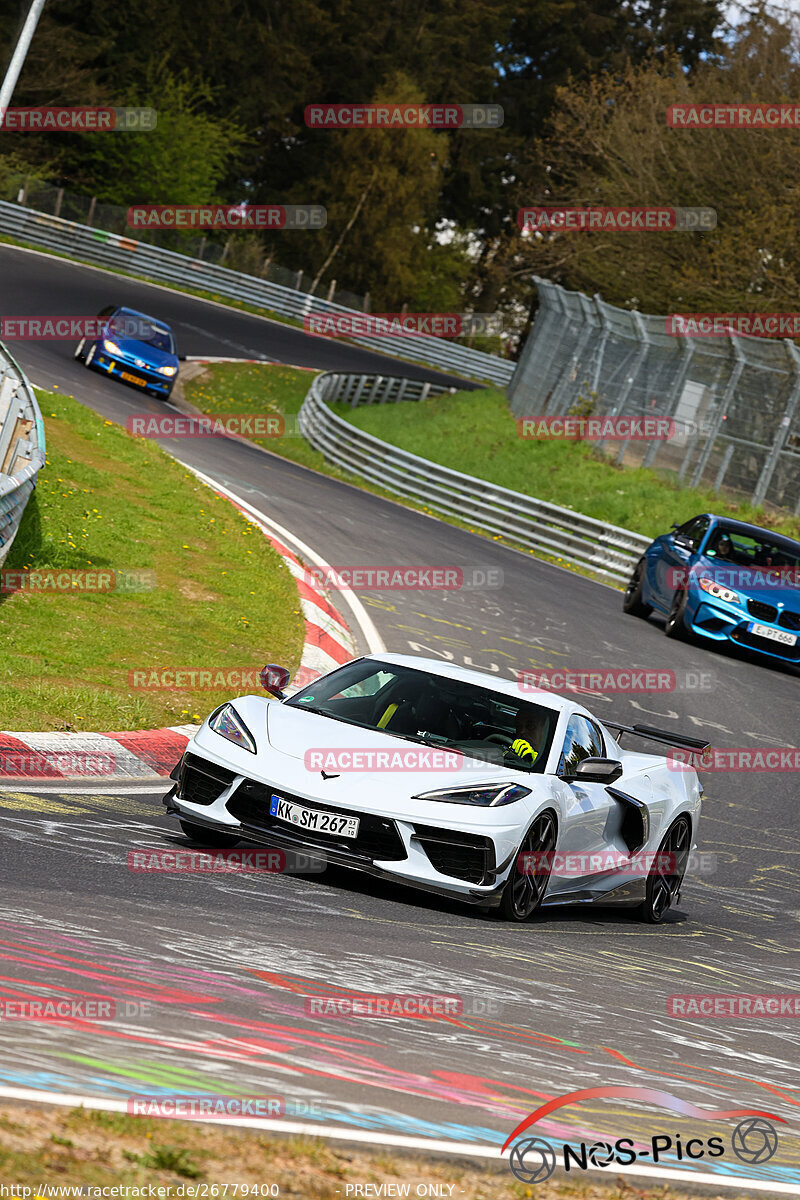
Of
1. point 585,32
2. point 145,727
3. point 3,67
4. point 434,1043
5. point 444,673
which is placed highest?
point 585,32

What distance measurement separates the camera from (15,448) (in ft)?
48.1

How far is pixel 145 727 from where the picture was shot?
33.0 ft

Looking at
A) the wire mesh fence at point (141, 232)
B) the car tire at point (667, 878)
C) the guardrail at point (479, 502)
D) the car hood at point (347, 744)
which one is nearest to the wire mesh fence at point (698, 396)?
the guardrail at point (479, 502)

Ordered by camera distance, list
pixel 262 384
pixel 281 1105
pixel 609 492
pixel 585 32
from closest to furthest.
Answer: pixel 281 1105
pixel 609 492
pixel 262 384
pixel 585 32

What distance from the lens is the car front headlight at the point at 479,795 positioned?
23.9 feet

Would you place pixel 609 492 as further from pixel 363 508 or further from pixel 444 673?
pixel 444 673

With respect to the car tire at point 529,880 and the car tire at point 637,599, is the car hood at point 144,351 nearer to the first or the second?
the car tire at point 637,599

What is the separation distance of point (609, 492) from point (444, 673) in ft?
70.6

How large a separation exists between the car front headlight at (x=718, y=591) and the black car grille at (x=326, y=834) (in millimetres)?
12482

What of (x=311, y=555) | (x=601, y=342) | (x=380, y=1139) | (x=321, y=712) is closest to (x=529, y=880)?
(x=321, y=712)

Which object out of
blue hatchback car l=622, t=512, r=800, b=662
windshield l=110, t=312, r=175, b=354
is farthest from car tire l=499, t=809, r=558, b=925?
windshield l=110, t=312, r=175, b=354

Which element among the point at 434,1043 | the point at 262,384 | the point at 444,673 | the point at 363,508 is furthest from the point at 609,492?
the point at 434,1043

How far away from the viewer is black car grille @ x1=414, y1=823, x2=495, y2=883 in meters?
7.17

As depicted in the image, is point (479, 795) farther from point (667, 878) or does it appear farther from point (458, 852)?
point (667, 878)
